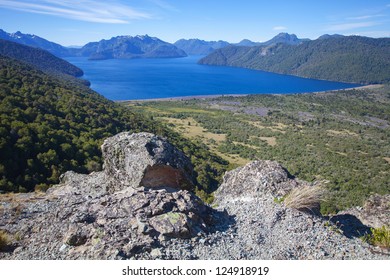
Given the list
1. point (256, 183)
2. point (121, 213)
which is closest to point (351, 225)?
point (256, 183)

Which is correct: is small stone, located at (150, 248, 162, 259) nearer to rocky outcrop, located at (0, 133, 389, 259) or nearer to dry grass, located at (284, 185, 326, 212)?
rocky outcrop, located at (0, 133, 389, 259)

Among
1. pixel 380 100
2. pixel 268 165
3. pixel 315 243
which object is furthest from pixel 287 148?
pixel 380 100

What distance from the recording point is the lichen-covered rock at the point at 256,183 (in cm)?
1144

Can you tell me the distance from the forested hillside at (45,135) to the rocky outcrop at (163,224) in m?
8.52

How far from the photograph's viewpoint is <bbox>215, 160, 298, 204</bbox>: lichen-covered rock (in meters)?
11.4

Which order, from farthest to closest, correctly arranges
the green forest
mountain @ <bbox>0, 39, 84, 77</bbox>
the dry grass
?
mountain @ <bbox>0, 39, 84, 77</bbox> < the green forest < the dry grass

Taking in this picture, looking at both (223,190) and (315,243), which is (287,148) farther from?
(315,243)

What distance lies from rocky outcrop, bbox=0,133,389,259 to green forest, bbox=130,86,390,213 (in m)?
13.8

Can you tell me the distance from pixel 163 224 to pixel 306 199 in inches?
204

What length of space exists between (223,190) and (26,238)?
25.7 ft

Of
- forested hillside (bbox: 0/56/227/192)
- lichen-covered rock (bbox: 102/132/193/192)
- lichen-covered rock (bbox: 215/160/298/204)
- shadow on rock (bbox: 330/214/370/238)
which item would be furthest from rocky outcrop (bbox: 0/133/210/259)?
forested hillside (bbox: 0/56/227/192)

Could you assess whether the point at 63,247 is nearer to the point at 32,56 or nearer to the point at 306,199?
the point at 306,199

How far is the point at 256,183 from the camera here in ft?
39.4
